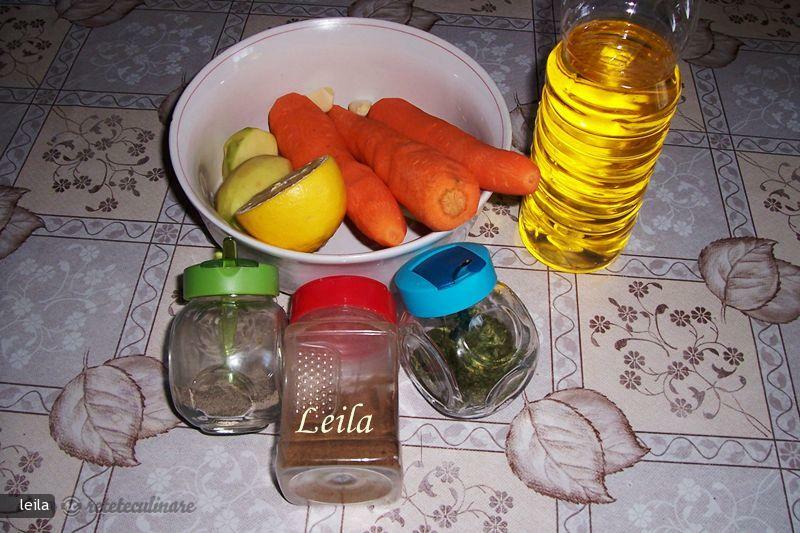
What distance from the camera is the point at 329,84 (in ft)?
2.69

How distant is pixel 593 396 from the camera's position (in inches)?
27.0

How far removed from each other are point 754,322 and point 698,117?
35 centimetres

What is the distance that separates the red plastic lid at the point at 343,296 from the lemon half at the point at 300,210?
51mm

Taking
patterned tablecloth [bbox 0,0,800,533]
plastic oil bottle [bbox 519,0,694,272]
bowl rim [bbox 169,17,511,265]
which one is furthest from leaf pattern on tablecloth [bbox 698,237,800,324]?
bowl rim [bbox 169,17,511,265]

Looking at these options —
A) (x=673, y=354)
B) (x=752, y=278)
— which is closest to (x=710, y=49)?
(x=752, y=278)

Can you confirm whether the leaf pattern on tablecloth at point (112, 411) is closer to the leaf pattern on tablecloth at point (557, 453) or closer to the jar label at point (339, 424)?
the jar label at point (339, 424)

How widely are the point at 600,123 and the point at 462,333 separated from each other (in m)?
0.26

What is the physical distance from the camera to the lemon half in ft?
1.97

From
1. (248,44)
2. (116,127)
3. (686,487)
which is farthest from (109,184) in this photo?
(686,487)

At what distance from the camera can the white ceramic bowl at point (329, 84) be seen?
683 millimetres

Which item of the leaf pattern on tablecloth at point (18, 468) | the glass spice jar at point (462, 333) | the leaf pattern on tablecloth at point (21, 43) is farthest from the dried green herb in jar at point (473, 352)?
the leaf pattern on tablecloth at point (21, 43)

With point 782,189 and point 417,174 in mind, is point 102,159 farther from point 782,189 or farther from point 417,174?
point 782,189

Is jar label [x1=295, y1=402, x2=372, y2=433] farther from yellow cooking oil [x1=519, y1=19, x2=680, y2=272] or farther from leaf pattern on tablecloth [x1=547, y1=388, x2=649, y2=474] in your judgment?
yellow cooking oil [x1=519, y1=19, x2=680, y2=272]

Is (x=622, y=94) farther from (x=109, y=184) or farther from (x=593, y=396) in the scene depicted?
(x=109, y=184)
